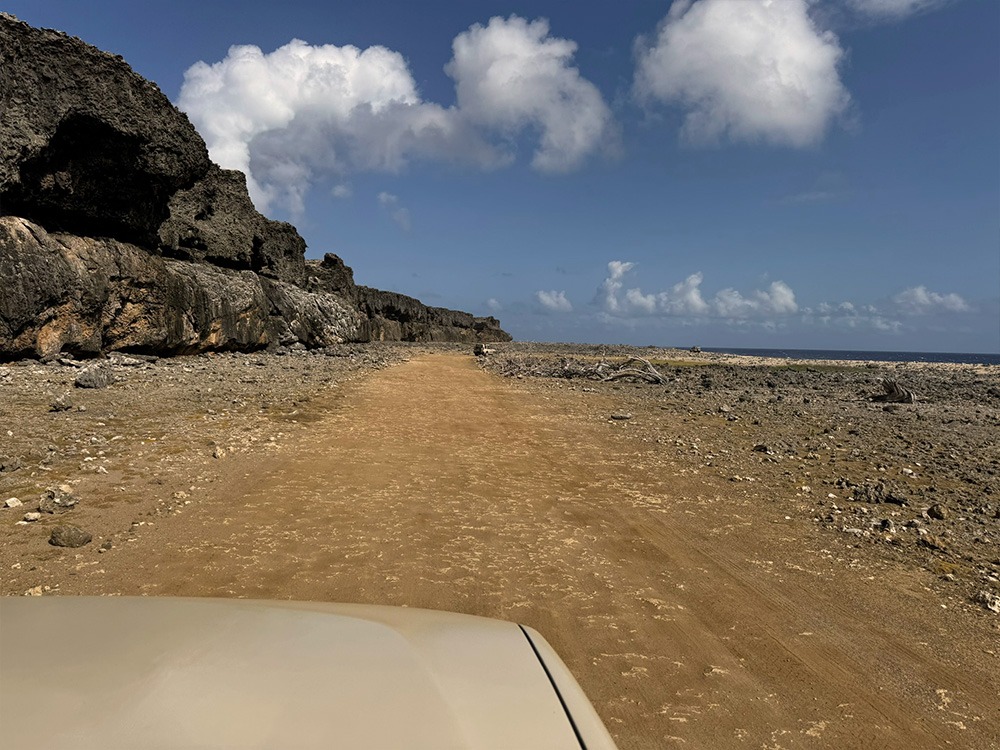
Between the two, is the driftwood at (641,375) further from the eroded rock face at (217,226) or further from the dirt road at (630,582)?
the eroded rock face at (217,226)

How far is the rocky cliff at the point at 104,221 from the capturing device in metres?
15.6

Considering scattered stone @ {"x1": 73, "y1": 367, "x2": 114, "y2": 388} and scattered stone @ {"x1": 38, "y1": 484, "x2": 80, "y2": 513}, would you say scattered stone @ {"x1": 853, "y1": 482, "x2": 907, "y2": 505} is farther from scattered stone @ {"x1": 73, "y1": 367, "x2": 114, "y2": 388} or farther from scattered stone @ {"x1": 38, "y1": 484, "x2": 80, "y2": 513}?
scattered stone @ {"x1": 73, "y1": 367, "x2": 114, "y2": 388}

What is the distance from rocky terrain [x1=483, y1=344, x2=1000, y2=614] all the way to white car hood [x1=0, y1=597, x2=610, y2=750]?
489 centimetres

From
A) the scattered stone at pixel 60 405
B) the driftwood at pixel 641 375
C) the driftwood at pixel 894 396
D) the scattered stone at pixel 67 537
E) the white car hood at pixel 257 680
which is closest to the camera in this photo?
the white car hood at pixel 257 680

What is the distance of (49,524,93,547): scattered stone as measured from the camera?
5.04m

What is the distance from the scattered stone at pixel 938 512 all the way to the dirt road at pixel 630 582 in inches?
68.5

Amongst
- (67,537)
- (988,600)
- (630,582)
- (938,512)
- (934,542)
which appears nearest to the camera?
(988,600)

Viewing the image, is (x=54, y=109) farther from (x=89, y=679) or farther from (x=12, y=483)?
(x=89, y=679)

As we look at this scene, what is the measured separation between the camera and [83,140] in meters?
18.3

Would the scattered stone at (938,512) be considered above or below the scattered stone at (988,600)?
above

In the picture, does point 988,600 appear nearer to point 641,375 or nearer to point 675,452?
point 675,452

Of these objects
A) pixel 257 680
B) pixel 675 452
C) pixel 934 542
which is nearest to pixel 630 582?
pixel 934 542

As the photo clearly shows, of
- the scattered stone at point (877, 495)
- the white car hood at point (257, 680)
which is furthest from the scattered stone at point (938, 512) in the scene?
the white car hood at point (257, 680)

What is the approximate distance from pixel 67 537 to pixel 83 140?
19.1 metres
